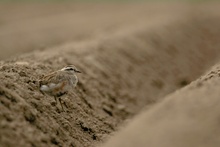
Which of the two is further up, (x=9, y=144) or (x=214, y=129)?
(x=9, y=144)

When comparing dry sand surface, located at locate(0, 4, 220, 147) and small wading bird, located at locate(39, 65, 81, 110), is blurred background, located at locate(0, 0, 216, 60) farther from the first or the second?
small wading bird, located at locate(39, 65, 81, 110)

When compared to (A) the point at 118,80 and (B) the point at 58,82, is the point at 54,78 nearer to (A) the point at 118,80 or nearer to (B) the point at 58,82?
(B) the point at 58,82

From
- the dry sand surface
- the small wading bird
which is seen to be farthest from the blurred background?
the small wading bird

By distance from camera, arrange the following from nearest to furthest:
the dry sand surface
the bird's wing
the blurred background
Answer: the dry sand surface → the bird's wing → the blurred background

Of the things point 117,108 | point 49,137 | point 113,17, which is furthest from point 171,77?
point 113,17

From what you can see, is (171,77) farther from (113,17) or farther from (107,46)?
(113,17)

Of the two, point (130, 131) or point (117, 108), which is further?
point (117, 108)
